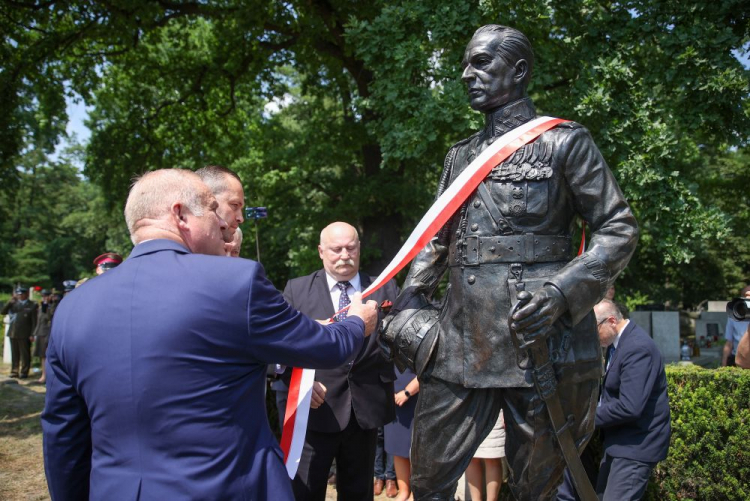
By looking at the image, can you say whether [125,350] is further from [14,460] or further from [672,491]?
[14,460]

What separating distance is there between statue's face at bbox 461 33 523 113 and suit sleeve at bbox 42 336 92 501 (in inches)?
79.6

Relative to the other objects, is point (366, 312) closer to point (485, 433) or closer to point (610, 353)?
point (485, 433)

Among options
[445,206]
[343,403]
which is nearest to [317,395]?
[343,403]

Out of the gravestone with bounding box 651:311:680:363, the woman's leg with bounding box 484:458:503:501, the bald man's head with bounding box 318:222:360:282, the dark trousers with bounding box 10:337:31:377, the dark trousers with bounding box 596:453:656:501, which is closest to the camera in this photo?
the bald man's head with bounding box 318:222:360:282

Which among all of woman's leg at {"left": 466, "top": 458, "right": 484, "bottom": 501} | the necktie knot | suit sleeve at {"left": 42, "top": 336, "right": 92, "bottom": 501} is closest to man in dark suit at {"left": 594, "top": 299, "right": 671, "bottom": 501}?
the necktie knot

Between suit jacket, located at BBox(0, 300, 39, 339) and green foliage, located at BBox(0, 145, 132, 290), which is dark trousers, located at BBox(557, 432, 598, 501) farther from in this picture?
green foliage, located at BBox(0, 145, 132, 290)

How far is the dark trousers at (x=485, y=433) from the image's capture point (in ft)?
9.32

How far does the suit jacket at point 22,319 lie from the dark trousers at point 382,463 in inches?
416

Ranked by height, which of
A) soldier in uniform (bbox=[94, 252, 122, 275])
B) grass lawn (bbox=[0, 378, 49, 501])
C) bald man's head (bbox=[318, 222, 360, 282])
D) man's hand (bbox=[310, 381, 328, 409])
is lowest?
grass lawn (bbox=[0, 378, 49, 501])

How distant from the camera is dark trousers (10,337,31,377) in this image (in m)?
14.5

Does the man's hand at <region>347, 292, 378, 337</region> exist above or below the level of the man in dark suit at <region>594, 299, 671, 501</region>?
above

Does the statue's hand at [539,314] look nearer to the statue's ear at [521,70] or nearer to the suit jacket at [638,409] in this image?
the statue's ear at [521,70]

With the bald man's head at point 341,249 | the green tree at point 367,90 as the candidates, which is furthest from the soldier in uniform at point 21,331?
the bald man's head at point 341,249

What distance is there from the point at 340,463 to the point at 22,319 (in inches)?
502
